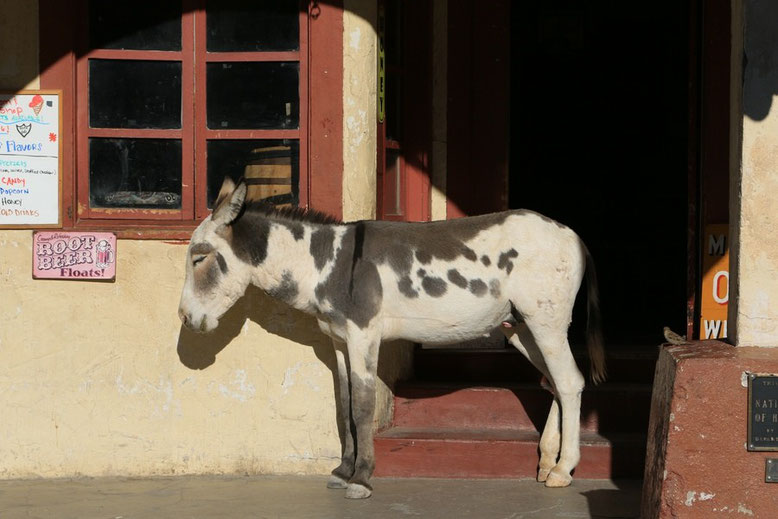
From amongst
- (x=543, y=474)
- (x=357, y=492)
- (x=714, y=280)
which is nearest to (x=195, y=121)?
(x=357, y=492)

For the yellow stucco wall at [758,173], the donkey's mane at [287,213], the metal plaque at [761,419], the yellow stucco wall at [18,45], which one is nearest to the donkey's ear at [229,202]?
the donkey's mane at [287,213]

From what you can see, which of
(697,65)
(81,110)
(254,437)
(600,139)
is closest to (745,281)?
(697,65)

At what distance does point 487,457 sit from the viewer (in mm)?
6930

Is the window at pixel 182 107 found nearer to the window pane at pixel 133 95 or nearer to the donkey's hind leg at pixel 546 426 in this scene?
the window pane at pixel 133 95

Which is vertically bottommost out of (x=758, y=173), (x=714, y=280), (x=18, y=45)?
(x=714, y=280)

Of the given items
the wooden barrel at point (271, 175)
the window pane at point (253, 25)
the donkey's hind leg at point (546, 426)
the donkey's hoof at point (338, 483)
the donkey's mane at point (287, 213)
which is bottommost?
the donkey's hoof at point (338, 483)

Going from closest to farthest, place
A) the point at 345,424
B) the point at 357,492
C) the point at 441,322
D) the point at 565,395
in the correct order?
1. the point at 357,492
2. the point at 441,322
3. the point at 565,395
4. the point at 345,424

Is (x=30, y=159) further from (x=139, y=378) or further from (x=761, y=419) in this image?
(x=761, y=419)

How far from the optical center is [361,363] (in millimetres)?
6441

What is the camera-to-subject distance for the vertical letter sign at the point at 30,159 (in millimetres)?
6996

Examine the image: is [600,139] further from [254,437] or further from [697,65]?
[254,437]

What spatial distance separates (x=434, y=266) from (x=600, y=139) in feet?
16.3

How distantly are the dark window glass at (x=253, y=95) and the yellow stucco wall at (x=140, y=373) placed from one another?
50 cm

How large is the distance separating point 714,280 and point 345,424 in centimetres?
275
